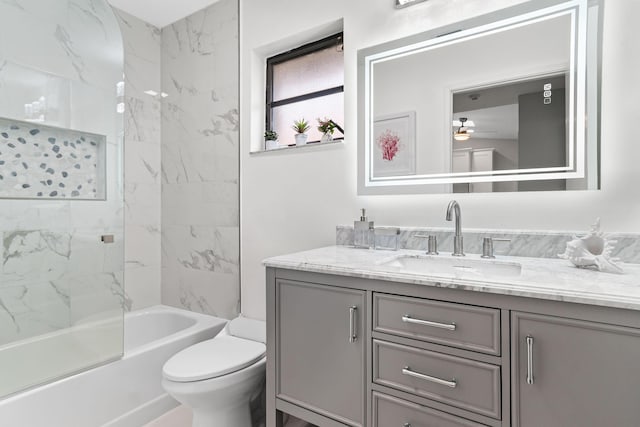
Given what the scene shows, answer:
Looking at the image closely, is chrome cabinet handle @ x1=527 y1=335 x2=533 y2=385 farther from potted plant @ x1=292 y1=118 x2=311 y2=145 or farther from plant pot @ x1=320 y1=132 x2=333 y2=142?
potted plant @ x1=292 y1=118 x2=311 y2=145

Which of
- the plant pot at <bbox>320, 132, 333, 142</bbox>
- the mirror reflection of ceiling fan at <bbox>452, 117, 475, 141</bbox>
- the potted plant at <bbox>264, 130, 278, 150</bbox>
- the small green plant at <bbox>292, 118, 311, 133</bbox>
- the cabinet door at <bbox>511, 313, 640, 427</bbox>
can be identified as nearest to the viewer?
the cabinet door at <bbox>511, 313, 640, 427</bbox>

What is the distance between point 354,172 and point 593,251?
1.06 m

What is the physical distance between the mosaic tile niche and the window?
107cm

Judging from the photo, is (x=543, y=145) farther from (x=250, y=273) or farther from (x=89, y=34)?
(x=89, y=34)

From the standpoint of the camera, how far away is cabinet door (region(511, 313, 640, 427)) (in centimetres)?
81

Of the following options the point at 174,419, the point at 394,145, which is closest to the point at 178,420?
the point at 174,419

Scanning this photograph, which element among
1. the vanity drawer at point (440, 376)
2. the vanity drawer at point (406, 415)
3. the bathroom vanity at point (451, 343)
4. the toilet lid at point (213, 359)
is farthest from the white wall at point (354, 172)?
the vanity drawer at point (406, 415)

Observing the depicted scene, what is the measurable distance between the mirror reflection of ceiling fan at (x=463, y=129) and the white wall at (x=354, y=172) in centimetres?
26

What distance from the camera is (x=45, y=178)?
1.79m

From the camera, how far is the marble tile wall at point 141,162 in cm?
254

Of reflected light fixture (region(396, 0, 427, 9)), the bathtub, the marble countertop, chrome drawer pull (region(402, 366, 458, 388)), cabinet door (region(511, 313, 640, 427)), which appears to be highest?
reflected light fixture (region(396, 0, 427, 9))

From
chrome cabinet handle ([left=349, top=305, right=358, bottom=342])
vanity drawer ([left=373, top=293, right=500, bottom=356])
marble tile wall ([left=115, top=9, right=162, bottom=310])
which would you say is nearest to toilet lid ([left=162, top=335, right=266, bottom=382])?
chrome cabinet handle ([left=349, top=305, right=358, bottom=342])

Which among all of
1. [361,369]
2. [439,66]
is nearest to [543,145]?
[439,66]

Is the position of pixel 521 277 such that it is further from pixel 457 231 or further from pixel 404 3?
pixel 404 3
